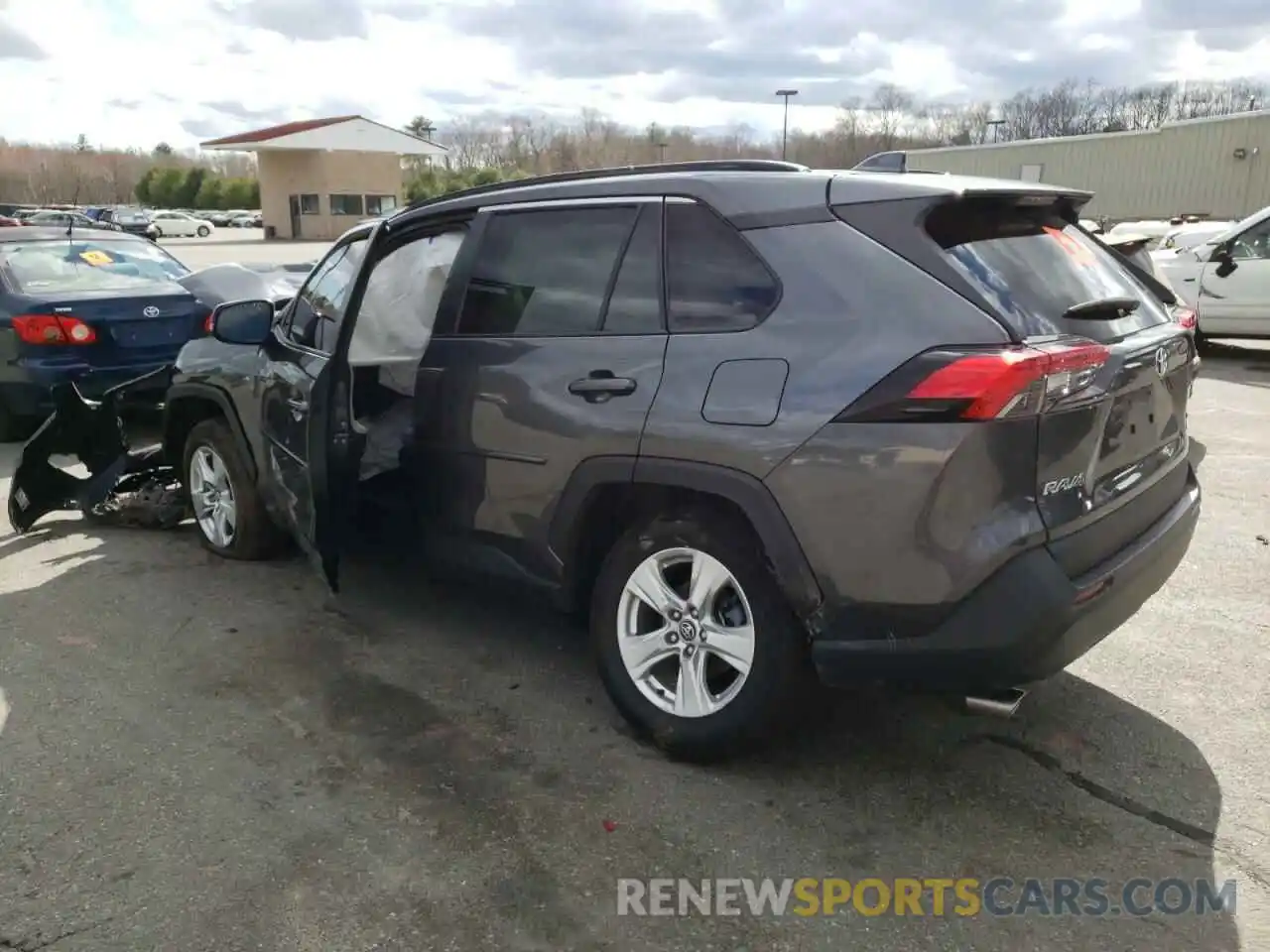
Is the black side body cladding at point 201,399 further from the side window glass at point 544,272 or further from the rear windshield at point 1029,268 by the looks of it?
the rear windshield at point 1029,268

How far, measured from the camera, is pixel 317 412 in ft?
12.4

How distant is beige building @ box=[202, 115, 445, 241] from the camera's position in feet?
170

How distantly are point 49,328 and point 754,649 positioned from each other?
261 inches

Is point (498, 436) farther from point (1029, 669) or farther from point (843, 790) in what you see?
point (1029, 669)

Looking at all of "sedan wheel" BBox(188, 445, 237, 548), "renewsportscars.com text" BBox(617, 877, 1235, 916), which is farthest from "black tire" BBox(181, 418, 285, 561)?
"renewsportscars.com text" BBox(617, 877, 1235, 916)

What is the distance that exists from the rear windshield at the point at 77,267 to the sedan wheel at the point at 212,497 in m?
3.47

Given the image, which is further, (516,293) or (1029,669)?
(516,293)

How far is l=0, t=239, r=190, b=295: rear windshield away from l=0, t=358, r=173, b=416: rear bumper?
65cm

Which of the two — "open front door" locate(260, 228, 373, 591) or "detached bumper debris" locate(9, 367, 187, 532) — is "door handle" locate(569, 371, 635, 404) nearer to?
"open front door" locate(260, 228, 373, 591)

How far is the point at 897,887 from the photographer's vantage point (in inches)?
105

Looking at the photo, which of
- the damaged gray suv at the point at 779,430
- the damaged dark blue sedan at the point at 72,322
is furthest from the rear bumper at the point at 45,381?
the damaged gray suv at the point at 779,430

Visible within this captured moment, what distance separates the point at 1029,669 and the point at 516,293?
6.78ft

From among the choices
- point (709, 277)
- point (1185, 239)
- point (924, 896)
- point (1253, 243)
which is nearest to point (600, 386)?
point (709, 277)

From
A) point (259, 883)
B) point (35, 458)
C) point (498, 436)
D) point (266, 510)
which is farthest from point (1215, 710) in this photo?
point (35, 458)
